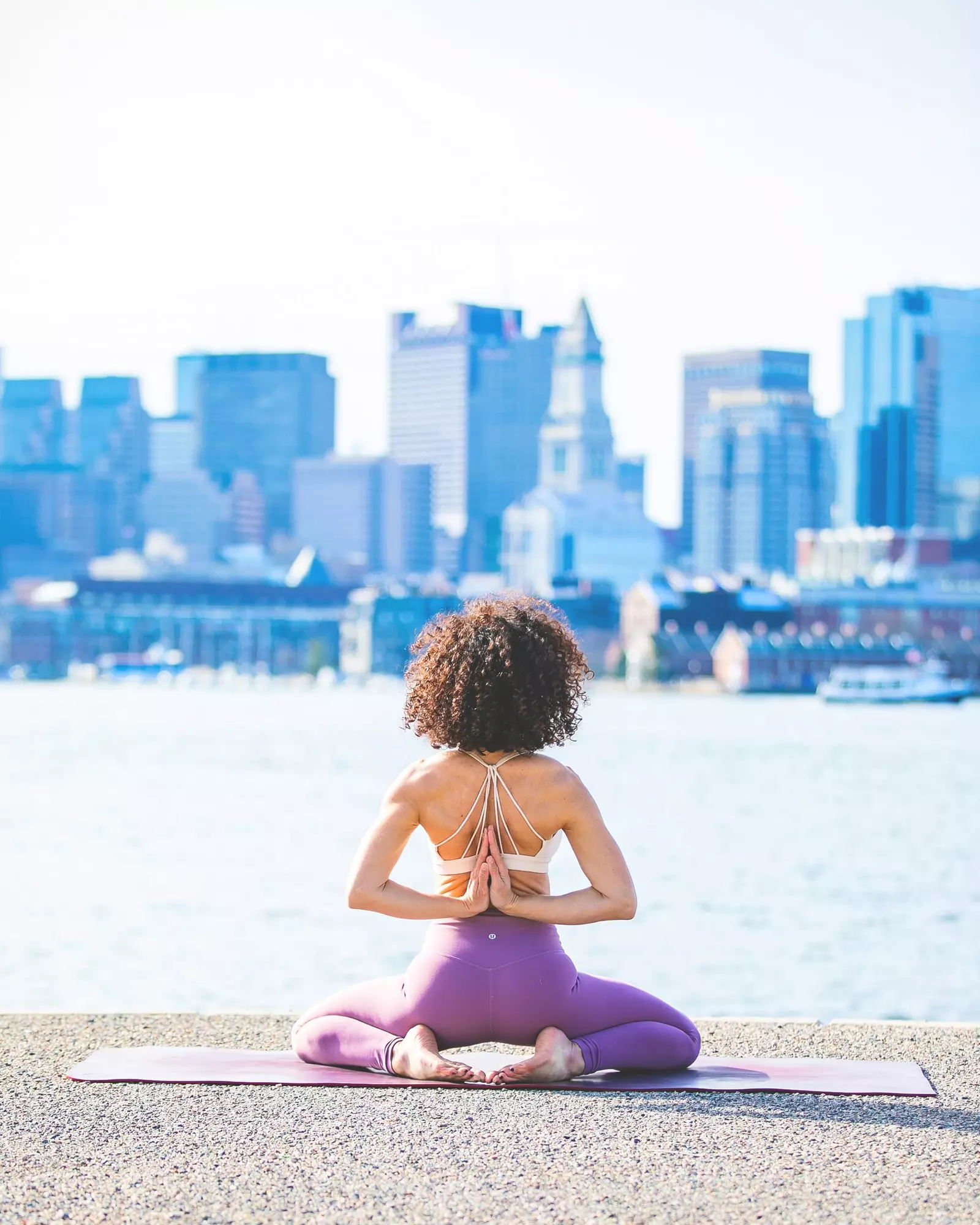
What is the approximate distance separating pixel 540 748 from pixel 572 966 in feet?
1.88

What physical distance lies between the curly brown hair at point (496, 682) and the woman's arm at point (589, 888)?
0.67 feet

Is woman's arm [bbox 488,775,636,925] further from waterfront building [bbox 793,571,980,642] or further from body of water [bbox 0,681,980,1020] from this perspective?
waterfront building [bbox 793,571,980,642]

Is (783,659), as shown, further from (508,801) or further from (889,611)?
(508,801)

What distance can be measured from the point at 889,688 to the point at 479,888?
109729mm

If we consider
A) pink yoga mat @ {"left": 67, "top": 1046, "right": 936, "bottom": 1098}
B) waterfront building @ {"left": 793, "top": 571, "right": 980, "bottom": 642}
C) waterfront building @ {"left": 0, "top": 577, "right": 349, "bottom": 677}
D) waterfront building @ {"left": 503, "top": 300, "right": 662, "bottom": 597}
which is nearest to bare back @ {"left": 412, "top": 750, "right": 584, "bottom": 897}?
pink yoga mat @ {"left": 67, "top": 1046, "right": 936, "bottom": 1098}

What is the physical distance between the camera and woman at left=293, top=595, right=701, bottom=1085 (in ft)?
18.1

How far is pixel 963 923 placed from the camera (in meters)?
22.9

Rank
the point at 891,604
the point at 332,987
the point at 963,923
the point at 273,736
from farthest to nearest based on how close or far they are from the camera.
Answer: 1. the point at 891,604
2. the point at 273,736
3. the point at 963,923
4. the point at 332,987

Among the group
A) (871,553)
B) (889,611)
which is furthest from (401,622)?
(871,553)

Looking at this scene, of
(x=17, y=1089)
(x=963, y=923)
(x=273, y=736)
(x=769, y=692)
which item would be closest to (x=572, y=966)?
(x=17, y=1089)

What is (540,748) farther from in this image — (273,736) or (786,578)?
(786,578)

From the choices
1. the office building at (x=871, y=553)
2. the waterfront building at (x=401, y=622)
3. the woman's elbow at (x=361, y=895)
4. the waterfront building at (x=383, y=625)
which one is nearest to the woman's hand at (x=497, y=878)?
the woman's elbow at (x=361, y=895)

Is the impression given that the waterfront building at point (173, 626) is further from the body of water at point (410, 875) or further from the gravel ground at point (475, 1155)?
the gravel ground at point (475, 1155)

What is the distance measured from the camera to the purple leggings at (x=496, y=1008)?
5.52m
